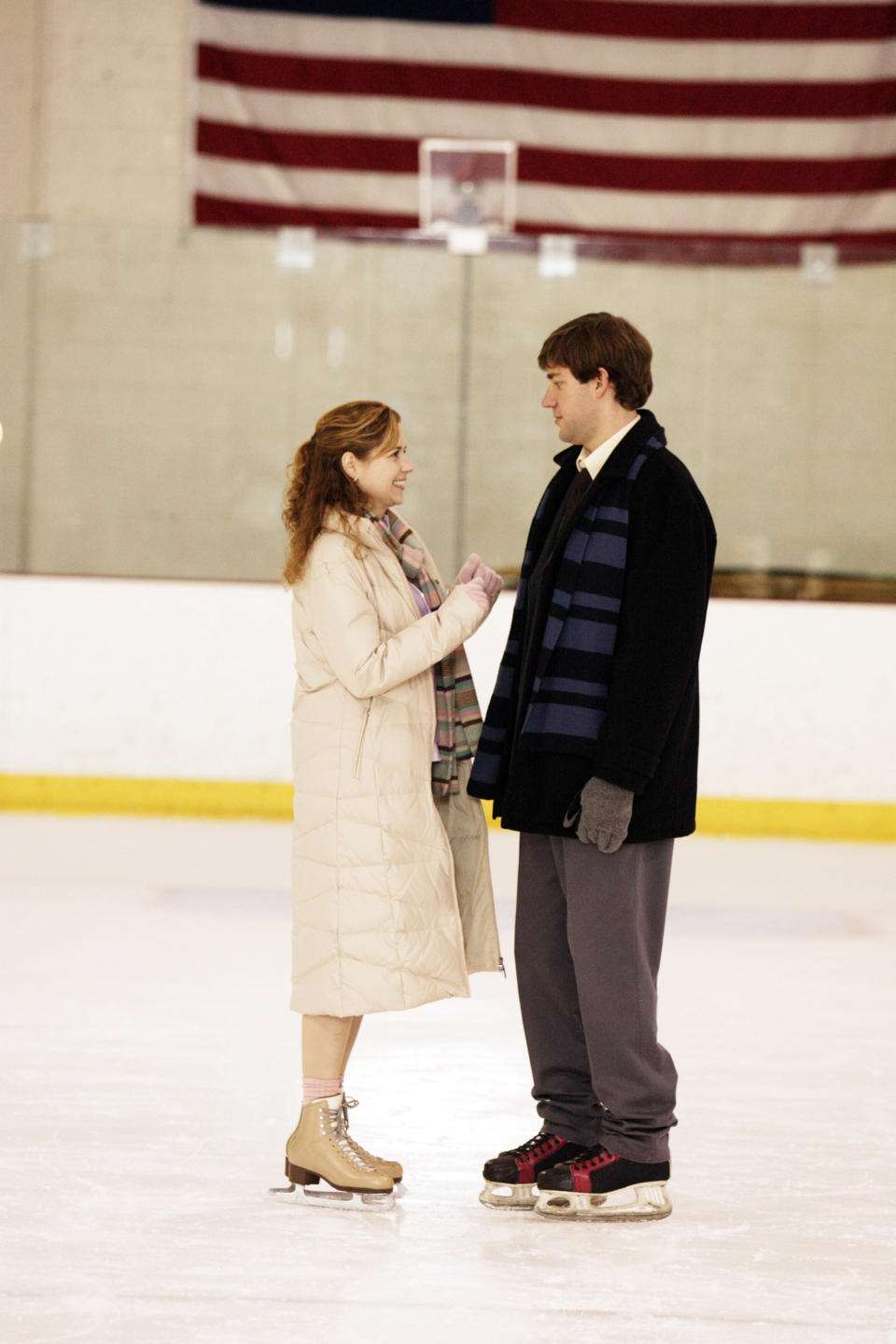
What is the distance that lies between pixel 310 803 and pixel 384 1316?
0.74 metres

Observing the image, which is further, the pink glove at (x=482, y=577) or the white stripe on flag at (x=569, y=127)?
the white stripe on flag at (x=569, y=127)

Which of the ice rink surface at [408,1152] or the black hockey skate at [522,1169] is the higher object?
the black hockey skate at [522,1169]

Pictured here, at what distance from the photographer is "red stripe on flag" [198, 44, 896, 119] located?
8.49m

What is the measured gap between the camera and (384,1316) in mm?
2176

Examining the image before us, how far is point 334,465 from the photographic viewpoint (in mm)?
2648

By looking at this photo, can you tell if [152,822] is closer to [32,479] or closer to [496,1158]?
[32,479]

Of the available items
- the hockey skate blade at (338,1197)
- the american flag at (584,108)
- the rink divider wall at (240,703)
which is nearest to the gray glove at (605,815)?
the hockey skate blade at (338,1197)

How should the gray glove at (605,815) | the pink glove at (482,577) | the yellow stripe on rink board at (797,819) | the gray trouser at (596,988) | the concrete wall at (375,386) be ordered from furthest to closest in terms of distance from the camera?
the concrete wall at (375,386) < the yellow stripe on rink board at (797,819) < the pink glove at (482,577) < the gray trouser at (596,988) < the gray glove at (605,815)

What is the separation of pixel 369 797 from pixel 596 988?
0.43 metres

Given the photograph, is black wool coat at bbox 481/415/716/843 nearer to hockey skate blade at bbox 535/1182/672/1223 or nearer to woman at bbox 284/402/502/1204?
woman at bbox 284/402/502/1204

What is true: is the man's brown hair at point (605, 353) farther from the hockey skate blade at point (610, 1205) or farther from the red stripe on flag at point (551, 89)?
the red stripe on flag at point (551, 89)

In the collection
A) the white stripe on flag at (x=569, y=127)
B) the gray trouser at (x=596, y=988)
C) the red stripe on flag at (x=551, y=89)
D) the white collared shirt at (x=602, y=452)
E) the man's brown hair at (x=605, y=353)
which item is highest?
the red stripe on flag at (x=551, y=89)

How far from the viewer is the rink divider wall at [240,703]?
23.4ft

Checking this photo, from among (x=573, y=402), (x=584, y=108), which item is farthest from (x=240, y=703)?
(x=573, y=402)
